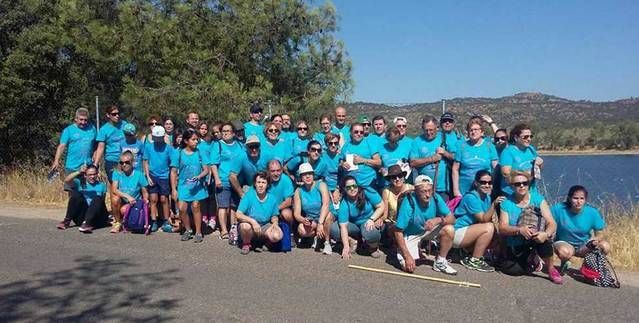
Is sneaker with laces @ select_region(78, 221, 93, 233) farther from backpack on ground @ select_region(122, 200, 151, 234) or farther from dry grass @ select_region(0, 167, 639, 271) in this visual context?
dry grass @ select_region(0, 167, 639, 271)

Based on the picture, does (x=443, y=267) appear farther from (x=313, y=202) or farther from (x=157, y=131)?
(x=157, y=131)

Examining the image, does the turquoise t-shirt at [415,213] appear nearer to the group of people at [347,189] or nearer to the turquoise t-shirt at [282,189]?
the group of people at [347,189]

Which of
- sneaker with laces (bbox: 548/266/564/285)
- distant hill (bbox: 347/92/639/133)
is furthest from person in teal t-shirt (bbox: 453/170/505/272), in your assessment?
distant hill (bbox: 347/92/639/133)

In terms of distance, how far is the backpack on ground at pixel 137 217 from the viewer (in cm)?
855

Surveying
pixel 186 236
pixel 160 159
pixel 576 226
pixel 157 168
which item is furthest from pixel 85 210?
pixel 576 226

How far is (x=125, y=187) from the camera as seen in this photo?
8867 millimetres

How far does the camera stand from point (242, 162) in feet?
27.2

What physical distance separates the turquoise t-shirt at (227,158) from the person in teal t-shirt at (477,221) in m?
3.21

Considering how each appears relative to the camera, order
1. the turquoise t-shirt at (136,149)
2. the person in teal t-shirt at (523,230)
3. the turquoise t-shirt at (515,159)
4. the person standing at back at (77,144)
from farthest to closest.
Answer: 1. the person standing at back at (77,144)
2. the turquoise t-shirt at (136,149)
3. the turquoise t-shirt at (515,159)
4. the person in teal t-shirt at (523,230)

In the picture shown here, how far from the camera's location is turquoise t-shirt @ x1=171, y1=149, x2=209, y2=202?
8.38 m

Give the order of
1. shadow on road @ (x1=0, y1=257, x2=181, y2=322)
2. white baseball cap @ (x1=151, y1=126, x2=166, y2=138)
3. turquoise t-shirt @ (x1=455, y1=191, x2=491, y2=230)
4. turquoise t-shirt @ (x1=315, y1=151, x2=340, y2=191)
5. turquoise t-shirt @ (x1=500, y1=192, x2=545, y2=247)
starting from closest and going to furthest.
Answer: shadow on road @ (x1=0, y1=257, x2=181, y2=322)
turquoise t-shirt @ (x1=500, y1=192, x2=545, y2=247)
turquoise t-shirt @ (x1=455, y1=191, x2=491, y2=230)
turquoise t-shirt @ (x1=315, y1=151, x2=340, y2=191)
white baseball cap @ (x1=151, y1=126, x2=166, y2=138)

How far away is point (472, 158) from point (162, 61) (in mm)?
10865

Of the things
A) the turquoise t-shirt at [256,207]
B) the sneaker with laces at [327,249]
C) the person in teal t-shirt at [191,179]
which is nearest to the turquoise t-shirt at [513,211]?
the sneaker with laces at [327,249]

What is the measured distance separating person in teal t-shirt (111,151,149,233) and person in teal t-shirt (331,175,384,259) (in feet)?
10.6
